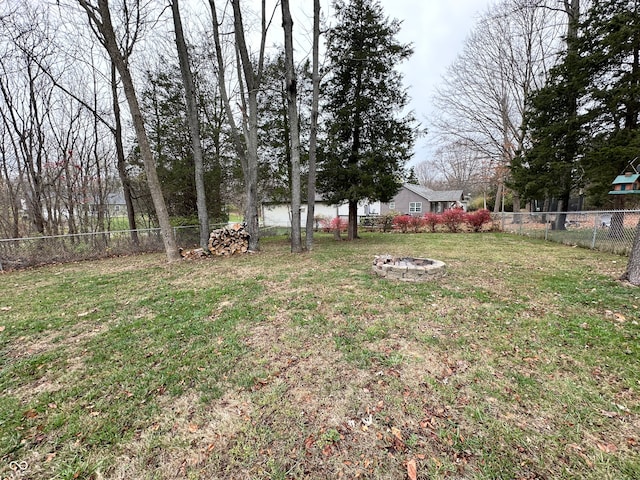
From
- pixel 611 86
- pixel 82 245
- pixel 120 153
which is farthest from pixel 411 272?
pixel 120 153

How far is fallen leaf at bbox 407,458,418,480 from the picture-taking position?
4.79 feet

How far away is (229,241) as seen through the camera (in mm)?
8430

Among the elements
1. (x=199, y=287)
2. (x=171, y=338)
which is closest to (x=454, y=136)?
(x=199, y=287)

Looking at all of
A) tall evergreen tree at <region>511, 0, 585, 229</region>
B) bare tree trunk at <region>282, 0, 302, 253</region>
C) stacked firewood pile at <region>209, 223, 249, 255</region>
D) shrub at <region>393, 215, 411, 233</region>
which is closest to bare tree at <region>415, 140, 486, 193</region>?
shrub at <region>393, 215, 411, 233</region>

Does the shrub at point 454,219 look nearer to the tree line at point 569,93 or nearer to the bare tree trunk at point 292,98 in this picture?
the tree line at point 569,93

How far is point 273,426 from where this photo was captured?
5.96ft

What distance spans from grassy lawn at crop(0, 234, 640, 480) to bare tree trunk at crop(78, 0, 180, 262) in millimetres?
2989

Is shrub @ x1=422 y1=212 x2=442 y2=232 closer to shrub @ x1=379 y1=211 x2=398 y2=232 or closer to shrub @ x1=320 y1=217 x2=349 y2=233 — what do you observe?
shrub @ x1=379 y1=211 x2=398 y2=232

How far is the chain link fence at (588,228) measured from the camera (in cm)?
649

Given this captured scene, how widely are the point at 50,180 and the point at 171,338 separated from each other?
35.9 ft

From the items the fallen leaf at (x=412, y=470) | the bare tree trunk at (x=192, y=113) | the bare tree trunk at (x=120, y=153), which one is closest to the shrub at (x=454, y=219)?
the bare tree trunk at (x=192, y=113)

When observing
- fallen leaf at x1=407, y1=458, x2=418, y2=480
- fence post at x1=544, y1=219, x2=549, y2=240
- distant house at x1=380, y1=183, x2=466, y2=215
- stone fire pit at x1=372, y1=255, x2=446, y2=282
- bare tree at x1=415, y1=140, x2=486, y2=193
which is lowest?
fallen leaf at x1=407, y1=458, x2=418, y2=480

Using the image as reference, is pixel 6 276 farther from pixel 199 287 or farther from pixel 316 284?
pixel 316 284

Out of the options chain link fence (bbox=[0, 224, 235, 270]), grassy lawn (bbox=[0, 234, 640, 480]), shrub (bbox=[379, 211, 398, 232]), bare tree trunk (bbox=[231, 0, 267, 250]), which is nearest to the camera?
grassy lawn (bbox=[0, 234, 640, 480])
